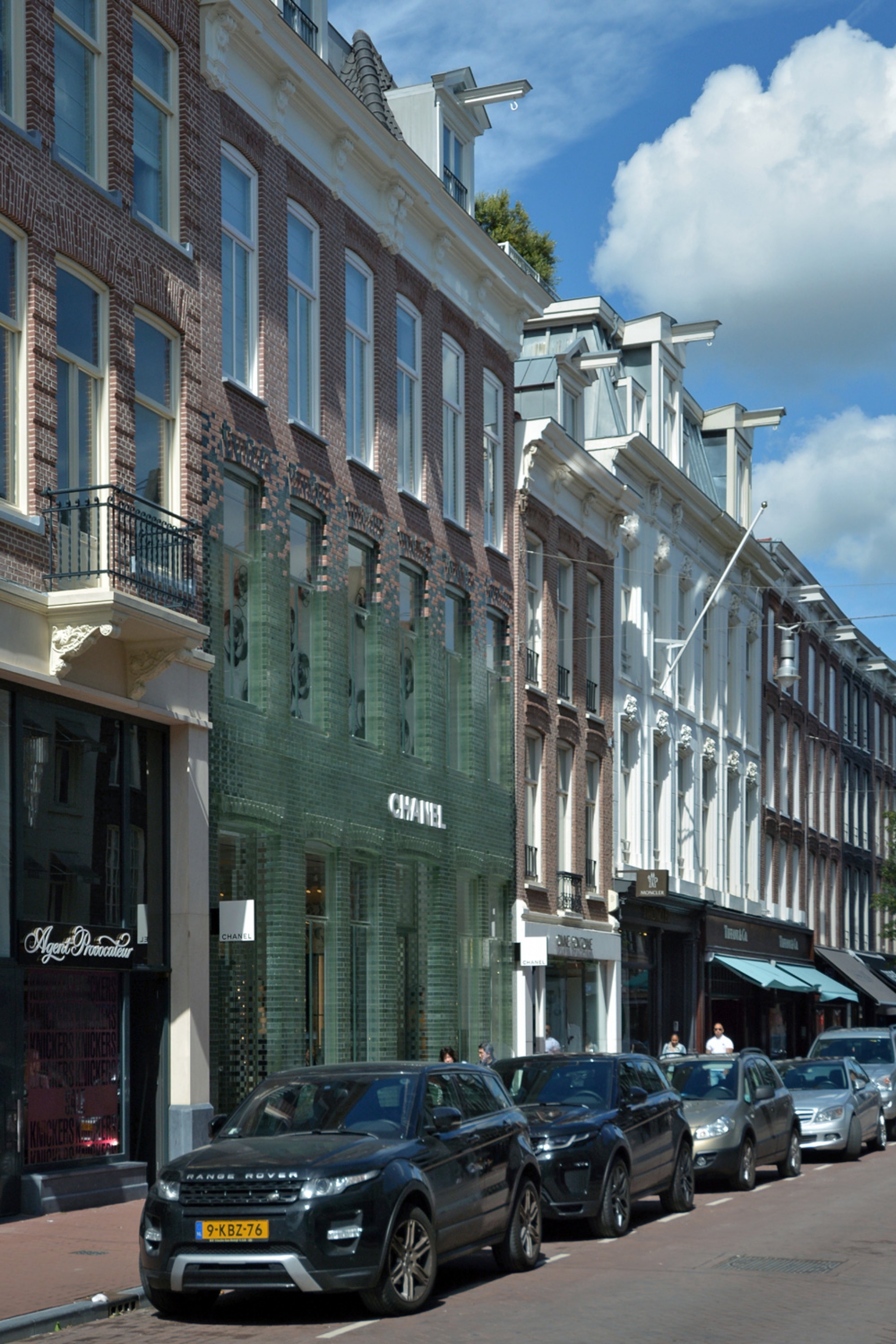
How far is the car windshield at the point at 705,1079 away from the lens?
66.6 ft

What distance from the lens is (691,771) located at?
42.4 m

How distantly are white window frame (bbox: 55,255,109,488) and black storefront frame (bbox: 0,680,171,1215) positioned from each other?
2.41 m

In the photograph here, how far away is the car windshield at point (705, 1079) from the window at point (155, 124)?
11005 mm

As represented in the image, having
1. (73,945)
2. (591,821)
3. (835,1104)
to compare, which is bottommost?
(835,1104)

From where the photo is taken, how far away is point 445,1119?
1236 cm

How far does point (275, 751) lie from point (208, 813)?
2.04 metres

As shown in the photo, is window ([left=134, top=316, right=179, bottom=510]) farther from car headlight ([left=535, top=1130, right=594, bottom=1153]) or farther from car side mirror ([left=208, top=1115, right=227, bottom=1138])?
car side mirror ([left=208, top=1115, right=227, bottom=1138])

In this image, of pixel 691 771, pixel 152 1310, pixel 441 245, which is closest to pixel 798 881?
pixel 691 771

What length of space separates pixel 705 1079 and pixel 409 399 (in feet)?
37.3

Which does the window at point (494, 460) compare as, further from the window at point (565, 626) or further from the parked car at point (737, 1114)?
the parked car at point (737, 1114)

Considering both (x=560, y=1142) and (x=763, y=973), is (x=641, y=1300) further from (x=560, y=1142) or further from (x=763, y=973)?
(x=763, y=973)

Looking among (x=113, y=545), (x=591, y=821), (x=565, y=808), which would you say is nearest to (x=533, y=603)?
(x=565, y=808)

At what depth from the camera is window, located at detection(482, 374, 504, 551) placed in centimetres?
3048

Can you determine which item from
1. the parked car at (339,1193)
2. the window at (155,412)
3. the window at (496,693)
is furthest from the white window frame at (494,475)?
the parked car at (339,1193)
